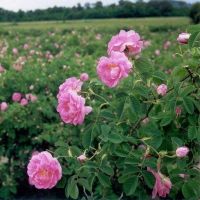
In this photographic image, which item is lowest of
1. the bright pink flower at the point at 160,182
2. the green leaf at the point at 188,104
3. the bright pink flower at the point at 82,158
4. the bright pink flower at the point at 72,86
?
the bright pink flower at the point at 160,182

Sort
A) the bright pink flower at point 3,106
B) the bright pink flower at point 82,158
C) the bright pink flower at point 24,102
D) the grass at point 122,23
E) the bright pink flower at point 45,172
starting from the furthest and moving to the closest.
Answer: the grass at point 122,23
the bright pink flower at point 24,102
the bright pink flower at point 3,106
the bright pink flower at point 82,158
the bright pink flower at point 45,172

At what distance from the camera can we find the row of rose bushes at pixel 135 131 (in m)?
2.29

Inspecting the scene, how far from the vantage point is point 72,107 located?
2.29 m

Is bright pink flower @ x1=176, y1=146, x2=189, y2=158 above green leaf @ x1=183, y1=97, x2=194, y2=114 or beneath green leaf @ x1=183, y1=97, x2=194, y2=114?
beneath

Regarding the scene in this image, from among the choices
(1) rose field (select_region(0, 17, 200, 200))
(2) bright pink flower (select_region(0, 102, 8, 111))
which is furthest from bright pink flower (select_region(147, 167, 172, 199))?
(2) bright pink flower (select_region(0, 102, 8, 111))

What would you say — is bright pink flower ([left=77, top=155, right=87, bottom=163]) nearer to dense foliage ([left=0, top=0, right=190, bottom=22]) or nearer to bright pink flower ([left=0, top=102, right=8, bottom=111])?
bright pink flower ([left=0, top=102, right=8, bottom=111])

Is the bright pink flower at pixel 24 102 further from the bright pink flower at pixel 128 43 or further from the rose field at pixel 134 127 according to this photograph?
the bright pink flower at pixel 128 43

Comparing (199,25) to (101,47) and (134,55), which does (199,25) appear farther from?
(101,47)

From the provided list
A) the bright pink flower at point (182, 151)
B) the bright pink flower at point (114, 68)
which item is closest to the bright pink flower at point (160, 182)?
the bright pink flower at point (182, 151)

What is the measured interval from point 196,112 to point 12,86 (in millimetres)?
3903

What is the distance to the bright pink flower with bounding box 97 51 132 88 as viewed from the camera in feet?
7.50

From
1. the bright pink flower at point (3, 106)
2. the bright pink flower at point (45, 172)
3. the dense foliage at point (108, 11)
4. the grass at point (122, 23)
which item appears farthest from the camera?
the dense foliage at point (108, 11)

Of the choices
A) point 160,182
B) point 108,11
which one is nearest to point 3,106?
point 160,182

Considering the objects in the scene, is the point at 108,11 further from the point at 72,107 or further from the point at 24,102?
the point at 72,107
